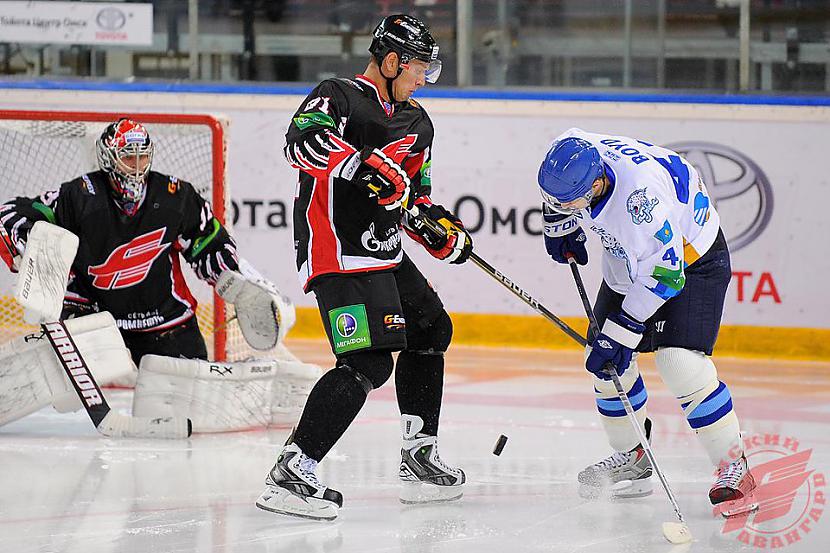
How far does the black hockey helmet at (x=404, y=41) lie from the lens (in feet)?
9.27

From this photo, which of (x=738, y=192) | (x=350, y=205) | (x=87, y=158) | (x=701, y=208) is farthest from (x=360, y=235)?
(x=738, y=192)

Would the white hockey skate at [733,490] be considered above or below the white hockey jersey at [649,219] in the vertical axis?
below

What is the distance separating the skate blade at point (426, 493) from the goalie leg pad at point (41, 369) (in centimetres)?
109

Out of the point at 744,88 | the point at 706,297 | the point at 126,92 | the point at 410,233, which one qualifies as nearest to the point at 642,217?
the point at 706,297

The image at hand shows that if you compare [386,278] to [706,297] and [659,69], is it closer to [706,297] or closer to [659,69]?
[706,297]

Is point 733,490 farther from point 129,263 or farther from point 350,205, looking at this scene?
point 129,263

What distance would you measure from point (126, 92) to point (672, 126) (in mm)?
2576

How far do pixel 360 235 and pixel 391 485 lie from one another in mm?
703

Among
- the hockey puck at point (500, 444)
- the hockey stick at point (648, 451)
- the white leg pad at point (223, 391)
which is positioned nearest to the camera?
the hockey stick at point (648, 451)

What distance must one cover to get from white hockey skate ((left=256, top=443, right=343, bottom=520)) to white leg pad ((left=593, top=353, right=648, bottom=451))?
726 millimetres

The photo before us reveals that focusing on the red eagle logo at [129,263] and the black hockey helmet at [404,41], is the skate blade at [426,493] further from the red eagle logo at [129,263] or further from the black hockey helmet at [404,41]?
the red eagle logo at [129,263]

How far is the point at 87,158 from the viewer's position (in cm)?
457

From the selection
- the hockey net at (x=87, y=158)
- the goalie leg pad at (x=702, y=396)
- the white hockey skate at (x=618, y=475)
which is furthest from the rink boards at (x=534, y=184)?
the goalie leg pad at (x=702, y=396)

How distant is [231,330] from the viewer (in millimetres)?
4480
